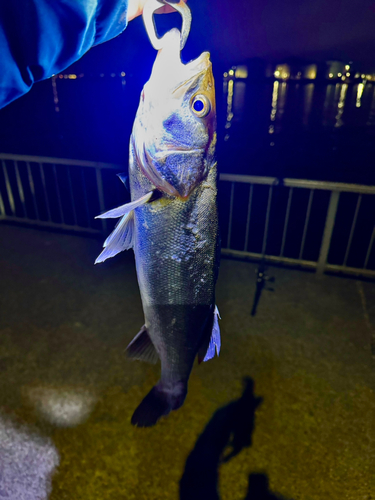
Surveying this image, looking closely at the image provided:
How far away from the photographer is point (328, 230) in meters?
5.02

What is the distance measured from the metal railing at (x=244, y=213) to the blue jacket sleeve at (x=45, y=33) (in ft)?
11.6

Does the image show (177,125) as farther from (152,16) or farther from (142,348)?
(142,348)

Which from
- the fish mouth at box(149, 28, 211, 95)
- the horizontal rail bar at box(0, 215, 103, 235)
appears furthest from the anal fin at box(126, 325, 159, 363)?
the horizontal rail bar at box(0, 215, 103, 235)

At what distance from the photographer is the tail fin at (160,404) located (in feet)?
7.13

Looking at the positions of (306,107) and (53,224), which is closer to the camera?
(53,224)

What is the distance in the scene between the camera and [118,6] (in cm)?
152

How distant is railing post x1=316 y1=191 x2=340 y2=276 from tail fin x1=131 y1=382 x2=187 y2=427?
378 centimetres

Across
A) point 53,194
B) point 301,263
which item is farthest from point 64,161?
point 53,194

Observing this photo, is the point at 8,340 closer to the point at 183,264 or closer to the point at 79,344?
the point at 79,344

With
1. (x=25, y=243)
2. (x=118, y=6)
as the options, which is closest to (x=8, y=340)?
(x=25, y=243)

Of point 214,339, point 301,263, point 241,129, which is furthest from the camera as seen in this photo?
point 241,129

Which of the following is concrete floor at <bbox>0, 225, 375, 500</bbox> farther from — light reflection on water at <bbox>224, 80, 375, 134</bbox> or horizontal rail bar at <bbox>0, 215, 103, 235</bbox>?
light reflection on water at <bbox>224, 80, 375, 134</bbox>

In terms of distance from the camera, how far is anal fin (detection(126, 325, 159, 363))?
6.72 ft

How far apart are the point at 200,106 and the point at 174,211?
1.70ft
